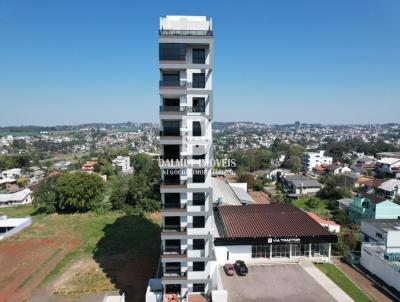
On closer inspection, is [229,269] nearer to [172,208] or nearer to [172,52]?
[172,208]

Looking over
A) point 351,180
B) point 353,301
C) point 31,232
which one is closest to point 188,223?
point 353,301

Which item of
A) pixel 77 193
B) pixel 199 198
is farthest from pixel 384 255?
pixel 77 193

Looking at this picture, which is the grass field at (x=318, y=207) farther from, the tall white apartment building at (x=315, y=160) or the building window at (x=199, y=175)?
the tall white apartment building at (x=315, y=160)

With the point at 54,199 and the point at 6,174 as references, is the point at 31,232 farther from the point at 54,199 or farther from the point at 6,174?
the point at 6,174

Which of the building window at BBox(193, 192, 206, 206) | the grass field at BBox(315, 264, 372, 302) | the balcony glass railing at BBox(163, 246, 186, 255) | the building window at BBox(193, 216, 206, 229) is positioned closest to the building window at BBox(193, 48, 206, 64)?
the building window at BBox(193, 192, 206, 206)

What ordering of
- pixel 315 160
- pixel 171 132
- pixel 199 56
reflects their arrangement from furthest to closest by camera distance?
pixel 315 160 < pixel 171 132 < pixel 199 56

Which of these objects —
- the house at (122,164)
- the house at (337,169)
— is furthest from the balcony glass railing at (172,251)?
the house at (122,164)

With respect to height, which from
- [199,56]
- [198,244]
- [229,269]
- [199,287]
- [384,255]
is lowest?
→ [229,269]
